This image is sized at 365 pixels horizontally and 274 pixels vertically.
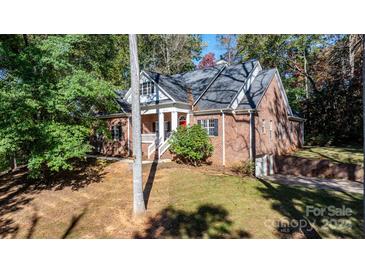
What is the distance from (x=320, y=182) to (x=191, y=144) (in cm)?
500

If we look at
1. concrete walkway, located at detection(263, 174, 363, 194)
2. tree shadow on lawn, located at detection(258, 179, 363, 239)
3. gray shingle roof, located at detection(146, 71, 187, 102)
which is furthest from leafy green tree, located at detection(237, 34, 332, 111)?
tree shadow on lawn, located at detection(258, 179, 363, 239)

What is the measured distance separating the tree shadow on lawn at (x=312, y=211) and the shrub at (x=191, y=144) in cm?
333

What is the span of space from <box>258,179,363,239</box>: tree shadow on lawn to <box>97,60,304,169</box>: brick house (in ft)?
11.2

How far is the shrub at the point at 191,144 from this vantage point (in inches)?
414

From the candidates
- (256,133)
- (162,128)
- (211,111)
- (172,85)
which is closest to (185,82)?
(172,85)

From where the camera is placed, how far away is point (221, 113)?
11148mm

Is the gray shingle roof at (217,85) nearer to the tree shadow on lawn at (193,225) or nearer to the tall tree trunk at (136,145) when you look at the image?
the tall tree trunk at (136,145)

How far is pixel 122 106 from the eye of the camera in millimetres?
14422

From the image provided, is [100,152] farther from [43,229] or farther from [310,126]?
[310,126]

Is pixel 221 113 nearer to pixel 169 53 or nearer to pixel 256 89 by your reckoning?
pixel 256 89

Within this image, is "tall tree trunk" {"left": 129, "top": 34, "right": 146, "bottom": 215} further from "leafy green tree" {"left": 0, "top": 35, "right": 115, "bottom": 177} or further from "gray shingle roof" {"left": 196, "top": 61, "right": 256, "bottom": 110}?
"gray shingle roof" {"left": 196, "top": 61, "right": 256, "bottom": 110}
